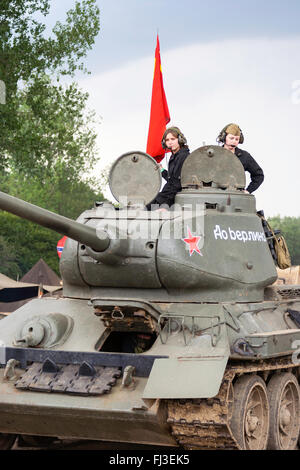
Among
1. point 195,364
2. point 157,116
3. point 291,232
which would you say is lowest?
point 195,364

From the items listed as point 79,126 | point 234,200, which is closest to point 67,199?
point 79,126

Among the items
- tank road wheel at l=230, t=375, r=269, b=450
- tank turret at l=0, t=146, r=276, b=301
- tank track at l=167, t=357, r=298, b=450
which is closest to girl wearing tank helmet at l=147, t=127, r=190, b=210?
tank turret at l=0, t=146, r=276, b=301

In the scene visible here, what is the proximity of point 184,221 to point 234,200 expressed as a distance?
1035 millimetres

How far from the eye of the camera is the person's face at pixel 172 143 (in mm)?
11867

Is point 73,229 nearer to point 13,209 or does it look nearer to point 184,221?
point 13,209

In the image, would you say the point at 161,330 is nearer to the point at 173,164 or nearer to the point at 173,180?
the point at 173,180

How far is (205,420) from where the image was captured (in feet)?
27.5

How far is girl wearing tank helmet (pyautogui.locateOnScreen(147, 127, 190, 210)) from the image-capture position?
11438 mm

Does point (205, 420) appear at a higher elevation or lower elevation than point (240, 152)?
lower

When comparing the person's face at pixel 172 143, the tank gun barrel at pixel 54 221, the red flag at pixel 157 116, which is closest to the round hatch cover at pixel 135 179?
the person's face at pixel 172 143

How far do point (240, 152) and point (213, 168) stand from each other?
130 centimetres

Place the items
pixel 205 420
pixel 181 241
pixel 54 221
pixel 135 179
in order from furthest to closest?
pixel 135 179
pixel 181 241
pixel 54 221
pixel 205 420

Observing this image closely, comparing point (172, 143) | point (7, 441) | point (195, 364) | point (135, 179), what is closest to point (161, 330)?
point (195, 364)

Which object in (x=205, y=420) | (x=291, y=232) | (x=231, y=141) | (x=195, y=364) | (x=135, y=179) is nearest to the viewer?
(x=205, y=420)
